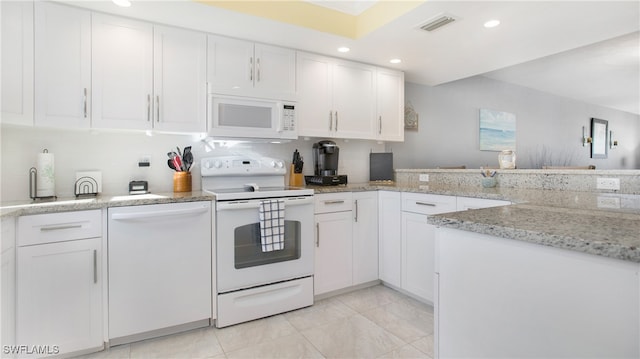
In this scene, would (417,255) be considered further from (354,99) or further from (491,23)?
(491,23)

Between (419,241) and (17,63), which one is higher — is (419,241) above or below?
below

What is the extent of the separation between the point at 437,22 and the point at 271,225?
1.91 metres

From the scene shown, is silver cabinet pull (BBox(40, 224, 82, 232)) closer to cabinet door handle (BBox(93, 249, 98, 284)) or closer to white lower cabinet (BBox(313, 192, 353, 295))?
cabinet door handle (BBox(93, 249, 98, 284))

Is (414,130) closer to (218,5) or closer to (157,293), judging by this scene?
(218,5)

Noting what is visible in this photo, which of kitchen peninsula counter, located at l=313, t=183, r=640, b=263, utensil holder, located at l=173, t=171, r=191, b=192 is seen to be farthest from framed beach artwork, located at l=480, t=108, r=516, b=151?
utensil holder, located at l=173, t=171, r=191, b=192

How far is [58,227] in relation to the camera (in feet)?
5.66

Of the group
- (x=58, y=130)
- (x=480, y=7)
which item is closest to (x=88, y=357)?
(x=58, y=130)

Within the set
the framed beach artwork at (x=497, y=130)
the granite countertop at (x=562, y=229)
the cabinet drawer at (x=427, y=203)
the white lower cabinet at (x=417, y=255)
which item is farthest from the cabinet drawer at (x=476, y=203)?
the framed beach artwork at (x=497, y=130)

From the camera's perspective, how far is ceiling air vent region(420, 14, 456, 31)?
7.02 feet

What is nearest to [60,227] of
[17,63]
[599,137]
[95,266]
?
[95,266]

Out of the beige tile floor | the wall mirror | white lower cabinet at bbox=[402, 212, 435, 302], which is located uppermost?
the wall mirror

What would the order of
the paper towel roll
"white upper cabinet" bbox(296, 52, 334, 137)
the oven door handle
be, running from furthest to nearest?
"white upper cabinet" bbox(296, 52, 334, 137) → the oven door handle → the paper towel roll

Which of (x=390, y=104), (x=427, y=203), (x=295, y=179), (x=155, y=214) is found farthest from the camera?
(x=390, y=104)

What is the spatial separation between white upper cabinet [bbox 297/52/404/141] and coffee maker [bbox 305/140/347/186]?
0.42 feet
